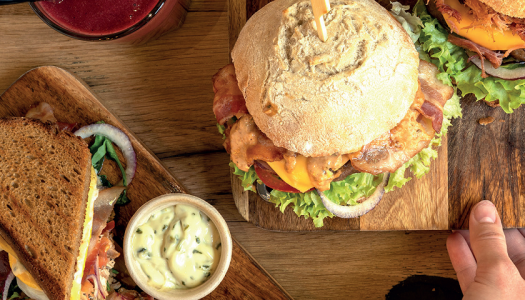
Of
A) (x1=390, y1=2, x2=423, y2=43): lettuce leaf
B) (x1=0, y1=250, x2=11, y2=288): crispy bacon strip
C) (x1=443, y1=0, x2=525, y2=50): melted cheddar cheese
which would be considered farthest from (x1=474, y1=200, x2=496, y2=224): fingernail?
(x1=0, y1=250, x2=11, y2=288): crispy bacon strip

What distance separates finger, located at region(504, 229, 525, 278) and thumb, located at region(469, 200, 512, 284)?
0.78 feet

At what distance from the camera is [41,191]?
1.99 meters

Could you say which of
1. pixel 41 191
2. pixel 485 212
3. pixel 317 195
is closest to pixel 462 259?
pixel 485 212

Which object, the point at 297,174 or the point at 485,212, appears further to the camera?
the point at 485,212

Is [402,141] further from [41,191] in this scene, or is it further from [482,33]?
[41,191]

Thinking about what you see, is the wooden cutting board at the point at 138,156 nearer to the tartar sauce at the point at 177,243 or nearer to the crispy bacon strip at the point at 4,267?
the tartar sauce at the point at 177,243

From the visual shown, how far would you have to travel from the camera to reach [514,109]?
6.70 feet

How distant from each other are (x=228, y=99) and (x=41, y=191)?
0.96 metres

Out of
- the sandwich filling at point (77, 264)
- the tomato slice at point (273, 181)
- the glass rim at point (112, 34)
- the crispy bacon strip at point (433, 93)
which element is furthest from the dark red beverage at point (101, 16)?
the crispy bacon strip at point (433, 93)

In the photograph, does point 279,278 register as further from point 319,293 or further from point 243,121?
point 243,121

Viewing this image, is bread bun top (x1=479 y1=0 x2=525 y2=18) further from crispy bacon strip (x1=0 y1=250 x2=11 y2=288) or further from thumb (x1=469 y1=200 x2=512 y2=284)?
crispy bacon strip (x1=0 y1=250 x2=11 y2=288)

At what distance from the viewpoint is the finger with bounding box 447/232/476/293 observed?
6.94 feet

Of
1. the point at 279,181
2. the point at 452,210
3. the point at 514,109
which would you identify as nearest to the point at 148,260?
the point at 279,181

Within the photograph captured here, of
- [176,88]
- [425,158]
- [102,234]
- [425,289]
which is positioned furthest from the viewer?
[425,289]
